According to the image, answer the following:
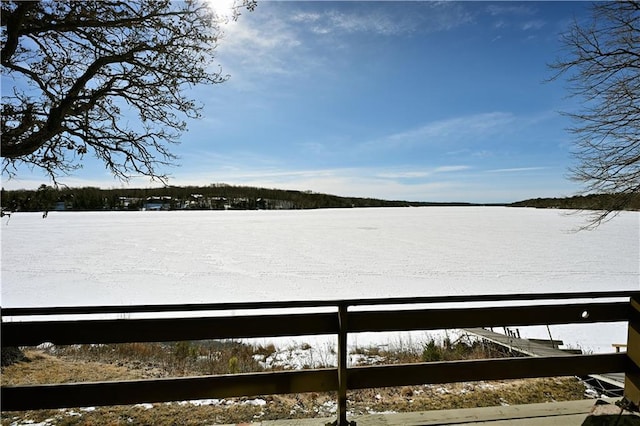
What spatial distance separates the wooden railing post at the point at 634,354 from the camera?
2.74 m

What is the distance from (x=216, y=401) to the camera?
3.82 meters

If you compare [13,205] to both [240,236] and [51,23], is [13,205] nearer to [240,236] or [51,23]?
[51,23]

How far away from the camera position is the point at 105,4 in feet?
10.7

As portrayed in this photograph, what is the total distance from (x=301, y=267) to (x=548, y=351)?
11.2 meters

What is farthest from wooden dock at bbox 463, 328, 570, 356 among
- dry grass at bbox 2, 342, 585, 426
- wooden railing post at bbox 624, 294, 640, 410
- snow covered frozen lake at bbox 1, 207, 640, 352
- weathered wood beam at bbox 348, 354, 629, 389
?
weathered wood beam at bbox 348, 354, 629, 389

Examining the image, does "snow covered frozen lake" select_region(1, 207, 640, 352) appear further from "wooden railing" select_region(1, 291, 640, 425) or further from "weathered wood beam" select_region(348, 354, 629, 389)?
"wooden railing" select_region(1, 291, 640, 425)

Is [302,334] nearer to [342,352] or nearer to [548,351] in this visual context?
[342,352]

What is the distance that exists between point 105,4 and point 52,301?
10329 millimetres

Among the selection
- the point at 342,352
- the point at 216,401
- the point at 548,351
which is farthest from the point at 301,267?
the point at 342,352

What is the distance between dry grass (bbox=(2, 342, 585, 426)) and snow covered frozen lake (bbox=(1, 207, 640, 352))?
405 centimetres

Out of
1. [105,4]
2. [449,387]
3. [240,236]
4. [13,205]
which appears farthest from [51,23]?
[240,236]

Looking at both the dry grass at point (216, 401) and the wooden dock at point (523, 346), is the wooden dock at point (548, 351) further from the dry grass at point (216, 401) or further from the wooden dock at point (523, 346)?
the dry grass at point (216, 401)

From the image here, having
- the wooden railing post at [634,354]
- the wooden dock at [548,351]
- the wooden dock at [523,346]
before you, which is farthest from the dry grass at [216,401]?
the wooden railing post at [634,354]

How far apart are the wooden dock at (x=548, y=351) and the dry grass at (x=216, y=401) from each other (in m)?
0.34
